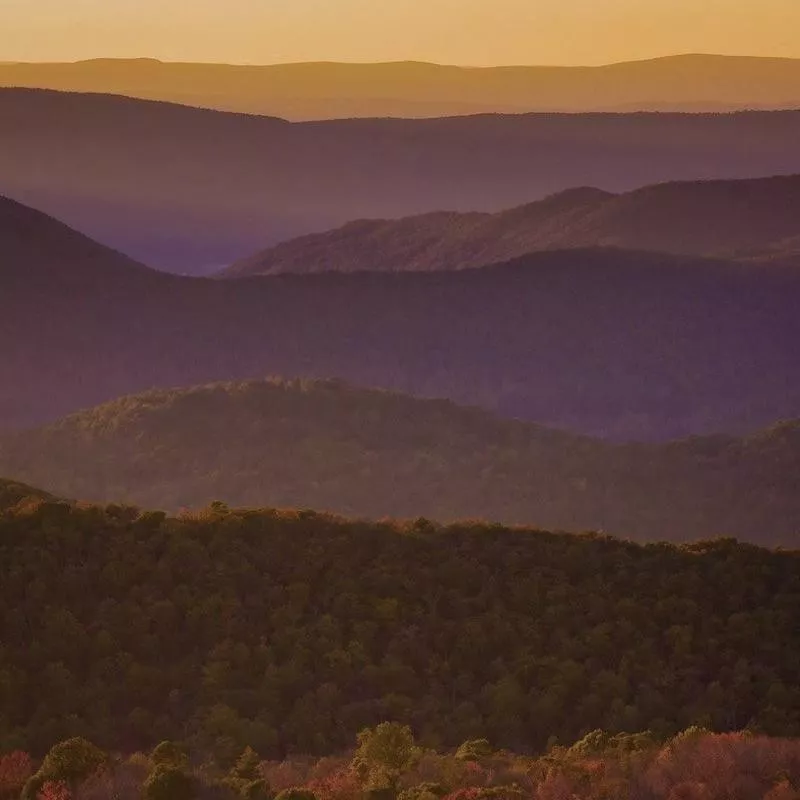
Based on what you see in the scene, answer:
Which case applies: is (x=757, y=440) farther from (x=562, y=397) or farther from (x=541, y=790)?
(x=541, y=790)

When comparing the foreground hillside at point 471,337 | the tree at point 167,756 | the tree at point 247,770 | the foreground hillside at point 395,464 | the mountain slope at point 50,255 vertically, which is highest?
the mountain slope at point 50,255

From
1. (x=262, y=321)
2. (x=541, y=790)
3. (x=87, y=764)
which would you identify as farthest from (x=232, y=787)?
(x=262, y=321)

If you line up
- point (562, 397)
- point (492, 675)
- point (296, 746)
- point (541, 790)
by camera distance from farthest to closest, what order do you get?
point (562, 397) < point (492, 675) < point (296, 746) < point (541, 790)

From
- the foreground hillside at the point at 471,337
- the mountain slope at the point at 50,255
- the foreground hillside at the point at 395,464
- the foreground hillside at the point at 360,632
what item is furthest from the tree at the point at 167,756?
the mountain slope at the point at 50,255

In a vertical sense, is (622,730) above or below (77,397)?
below

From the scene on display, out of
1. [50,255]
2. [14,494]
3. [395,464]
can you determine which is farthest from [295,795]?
[50,255]

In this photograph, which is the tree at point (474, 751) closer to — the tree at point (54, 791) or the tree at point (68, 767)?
the tree at point (68, 767)

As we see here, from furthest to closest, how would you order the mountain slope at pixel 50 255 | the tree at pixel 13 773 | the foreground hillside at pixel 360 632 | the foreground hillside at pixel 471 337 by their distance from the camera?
the mountain slope at pixel 50 255
the foreground hillside at pixel 471 337
the foreground hillside at pixel 360 632
the tree at pixel 13 773

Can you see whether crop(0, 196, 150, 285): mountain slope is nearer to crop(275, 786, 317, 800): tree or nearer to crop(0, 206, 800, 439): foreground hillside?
crop(0, 206, 800, 439): foreground hillside

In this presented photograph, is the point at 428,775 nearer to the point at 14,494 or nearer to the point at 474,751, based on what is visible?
the point at 474,751
